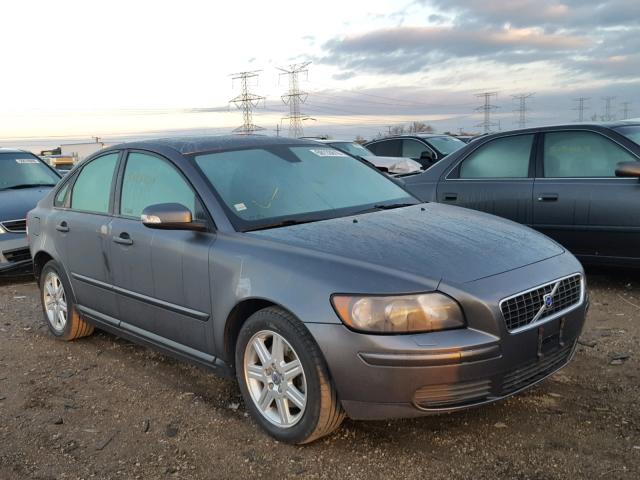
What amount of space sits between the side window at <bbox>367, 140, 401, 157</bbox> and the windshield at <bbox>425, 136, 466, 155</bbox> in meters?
0.76

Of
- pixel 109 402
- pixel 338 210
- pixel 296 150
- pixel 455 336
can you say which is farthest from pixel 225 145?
pixel 455 336

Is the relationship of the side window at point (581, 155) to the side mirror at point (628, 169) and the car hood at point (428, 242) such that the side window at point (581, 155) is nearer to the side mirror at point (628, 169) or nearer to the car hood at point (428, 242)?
the side mirror at point (628, 169)

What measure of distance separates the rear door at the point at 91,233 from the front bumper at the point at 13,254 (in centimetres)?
291

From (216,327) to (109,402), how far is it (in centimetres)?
101

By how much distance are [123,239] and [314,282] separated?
1722mm

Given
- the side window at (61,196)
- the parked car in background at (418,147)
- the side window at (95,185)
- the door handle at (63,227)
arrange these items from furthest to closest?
the parked car in background at (418,147) → the side window at (61,196) → the door handle at (63,227) → the side window at (95,185)

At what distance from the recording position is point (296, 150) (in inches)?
169

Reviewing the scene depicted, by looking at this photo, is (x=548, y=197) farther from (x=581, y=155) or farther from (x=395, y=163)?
(x=395, y=163)

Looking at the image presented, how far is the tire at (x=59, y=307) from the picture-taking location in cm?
492

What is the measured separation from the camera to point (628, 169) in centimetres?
532

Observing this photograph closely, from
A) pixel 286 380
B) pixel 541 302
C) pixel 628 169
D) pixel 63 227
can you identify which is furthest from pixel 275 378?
pixel 628 169

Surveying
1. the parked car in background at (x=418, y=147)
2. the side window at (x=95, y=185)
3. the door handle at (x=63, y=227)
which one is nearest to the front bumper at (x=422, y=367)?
the side window at (x=95, y=185)

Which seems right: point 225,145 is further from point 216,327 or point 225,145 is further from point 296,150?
point 216,327

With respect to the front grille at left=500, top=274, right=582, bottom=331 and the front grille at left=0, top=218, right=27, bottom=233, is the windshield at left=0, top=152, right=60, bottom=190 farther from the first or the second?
the front grille at left=500, top=274, right=582, bottom=331
